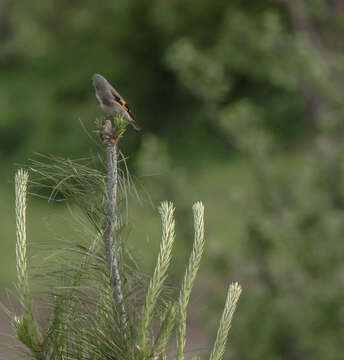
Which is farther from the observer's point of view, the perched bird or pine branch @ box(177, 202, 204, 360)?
the perched bird

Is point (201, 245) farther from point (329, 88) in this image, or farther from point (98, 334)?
point (329, 88)

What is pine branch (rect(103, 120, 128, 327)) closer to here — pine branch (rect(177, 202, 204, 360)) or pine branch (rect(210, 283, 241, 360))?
pine branch (rect(177, 202, 204, 360))

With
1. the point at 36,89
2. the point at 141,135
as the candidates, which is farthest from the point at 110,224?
the point at 36,89

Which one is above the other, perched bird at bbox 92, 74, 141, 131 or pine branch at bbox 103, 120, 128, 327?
perched bird at bbox 92, 74, 141, 131

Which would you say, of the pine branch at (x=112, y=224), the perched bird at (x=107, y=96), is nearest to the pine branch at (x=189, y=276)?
the pine branch at (x=112, y=224)

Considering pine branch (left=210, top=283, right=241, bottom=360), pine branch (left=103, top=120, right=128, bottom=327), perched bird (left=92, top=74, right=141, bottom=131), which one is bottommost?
pine branch (left=210, top=283, right=241, bottom=360)

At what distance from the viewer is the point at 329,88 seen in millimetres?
11305

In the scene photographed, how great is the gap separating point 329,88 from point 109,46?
48.9 ft

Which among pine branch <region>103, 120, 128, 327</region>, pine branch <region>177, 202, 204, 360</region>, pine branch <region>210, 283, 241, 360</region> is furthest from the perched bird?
pine branch <region>210, 283, 241, 360</region>

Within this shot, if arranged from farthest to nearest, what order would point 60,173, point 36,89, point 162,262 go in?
point 36,89 → point 60,173 → point 162,262

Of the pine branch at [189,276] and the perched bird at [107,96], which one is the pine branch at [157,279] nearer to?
the pine branch at [189,276]

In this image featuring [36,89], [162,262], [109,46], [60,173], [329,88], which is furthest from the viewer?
[36,89]

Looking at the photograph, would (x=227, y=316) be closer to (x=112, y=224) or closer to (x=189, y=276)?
(x=189, y=276)

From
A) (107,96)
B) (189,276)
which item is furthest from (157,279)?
(107,96)
